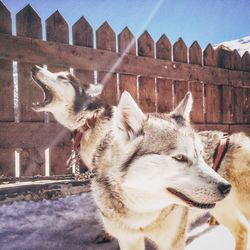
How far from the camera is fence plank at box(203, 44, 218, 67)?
688cm

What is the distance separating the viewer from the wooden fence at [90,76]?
15.1 ft

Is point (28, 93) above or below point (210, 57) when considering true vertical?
below

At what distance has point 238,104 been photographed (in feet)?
24.2

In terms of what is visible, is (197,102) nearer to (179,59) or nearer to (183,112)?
(179,59)

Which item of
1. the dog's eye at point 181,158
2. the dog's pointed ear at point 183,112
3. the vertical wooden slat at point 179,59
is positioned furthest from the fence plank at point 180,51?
the dog's eye at point 181,158

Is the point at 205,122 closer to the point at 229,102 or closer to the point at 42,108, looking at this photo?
the point at 229,102

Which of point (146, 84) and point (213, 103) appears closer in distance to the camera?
point (146, 84)

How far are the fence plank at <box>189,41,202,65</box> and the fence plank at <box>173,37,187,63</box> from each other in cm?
17

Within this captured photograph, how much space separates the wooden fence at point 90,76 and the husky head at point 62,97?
292 mm

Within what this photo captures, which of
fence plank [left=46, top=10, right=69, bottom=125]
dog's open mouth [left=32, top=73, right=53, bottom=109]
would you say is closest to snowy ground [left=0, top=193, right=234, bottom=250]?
dog's open mouth [left=32, top=73, right=53, bottom=109]

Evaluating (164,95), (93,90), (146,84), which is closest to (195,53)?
(164,95)

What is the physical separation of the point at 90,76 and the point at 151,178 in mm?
3236

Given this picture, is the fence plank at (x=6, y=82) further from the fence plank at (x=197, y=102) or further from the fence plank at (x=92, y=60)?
the fence plank at (x=197, y=102)

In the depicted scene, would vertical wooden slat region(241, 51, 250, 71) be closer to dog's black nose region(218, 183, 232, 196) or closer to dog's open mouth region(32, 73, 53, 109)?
dog's open mouth region(32, 73, 53, 109)
